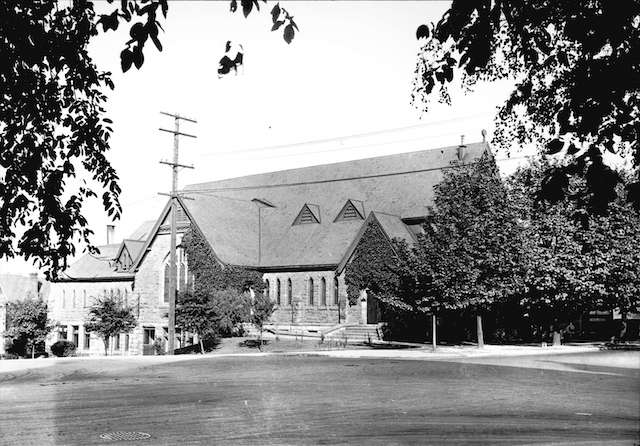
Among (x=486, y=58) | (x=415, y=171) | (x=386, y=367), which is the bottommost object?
(x=386, y=367)

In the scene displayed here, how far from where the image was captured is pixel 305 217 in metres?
51.0

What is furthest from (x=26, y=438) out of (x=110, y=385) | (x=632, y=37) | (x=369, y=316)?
(x=369, y=316)

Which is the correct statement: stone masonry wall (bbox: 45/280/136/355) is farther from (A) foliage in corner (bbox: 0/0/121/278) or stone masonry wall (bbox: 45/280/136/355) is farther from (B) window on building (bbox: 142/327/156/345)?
(A) foliage in corner (bbox: 0/0/121/278)

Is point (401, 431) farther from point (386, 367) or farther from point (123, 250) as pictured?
point (123, 250)

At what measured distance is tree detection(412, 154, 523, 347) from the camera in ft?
108

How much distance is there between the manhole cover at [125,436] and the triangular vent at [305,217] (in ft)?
128

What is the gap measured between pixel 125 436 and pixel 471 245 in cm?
2455

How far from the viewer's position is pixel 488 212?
3478cm

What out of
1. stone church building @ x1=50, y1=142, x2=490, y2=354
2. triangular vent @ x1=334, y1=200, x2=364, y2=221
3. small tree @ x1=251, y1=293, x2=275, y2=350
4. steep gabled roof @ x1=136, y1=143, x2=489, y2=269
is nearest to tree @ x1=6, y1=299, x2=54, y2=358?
stone church building @ x1=50, y1=142, x2=490, y2=354

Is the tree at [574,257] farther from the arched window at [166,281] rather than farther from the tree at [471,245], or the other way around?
the arched window at [166,281]

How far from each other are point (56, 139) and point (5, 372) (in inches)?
759

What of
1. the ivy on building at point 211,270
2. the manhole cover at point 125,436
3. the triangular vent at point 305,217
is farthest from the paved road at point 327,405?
the triangular vent at point 305,217

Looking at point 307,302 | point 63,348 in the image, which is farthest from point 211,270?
point 63,348

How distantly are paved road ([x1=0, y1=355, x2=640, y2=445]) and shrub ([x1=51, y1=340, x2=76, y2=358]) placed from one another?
29.6 m
